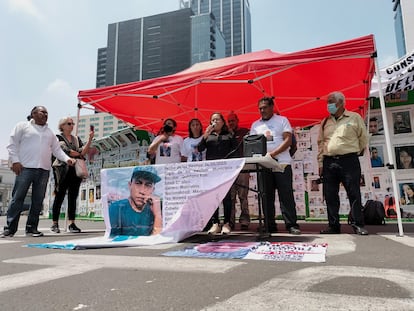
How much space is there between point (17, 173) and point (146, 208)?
1.91 m

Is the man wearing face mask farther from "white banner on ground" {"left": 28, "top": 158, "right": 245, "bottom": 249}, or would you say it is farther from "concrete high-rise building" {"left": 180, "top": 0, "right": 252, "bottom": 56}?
"concrete high-rise building" {"left": 180, "top": 0, "right": 252, "bottom": 56}

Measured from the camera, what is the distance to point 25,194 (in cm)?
381

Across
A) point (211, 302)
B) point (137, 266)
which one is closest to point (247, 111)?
point (137, 266)

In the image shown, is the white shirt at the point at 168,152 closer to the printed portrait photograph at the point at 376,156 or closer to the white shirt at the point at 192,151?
the white shirt at the point at 192,151

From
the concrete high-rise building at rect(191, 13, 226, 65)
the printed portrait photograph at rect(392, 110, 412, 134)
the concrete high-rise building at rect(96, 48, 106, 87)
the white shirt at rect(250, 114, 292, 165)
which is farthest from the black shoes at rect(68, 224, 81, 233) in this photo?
the concrete high-rise building at rect(96, 48, 106, 87)

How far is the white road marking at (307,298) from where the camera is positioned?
1.06 m

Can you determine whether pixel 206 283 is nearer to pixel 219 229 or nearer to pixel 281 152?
pixel 219 229

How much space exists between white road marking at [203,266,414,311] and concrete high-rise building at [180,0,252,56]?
12902 cm

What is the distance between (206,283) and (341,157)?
9.03 feet

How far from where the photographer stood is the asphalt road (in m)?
1.12

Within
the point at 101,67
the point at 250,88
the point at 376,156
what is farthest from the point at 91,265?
the point at 101,67

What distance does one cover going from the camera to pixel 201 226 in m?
2.81

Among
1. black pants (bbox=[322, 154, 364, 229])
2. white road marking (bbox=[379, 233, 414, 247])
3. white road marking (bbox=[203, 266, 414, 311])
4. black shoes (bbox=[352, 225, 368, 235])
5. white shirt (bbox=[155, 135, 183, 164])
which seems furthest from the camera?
white shirt (bbox=[155, 135, 183, 164])

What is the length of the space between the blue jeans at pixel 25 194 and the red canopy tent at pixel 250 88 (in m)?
1.64
